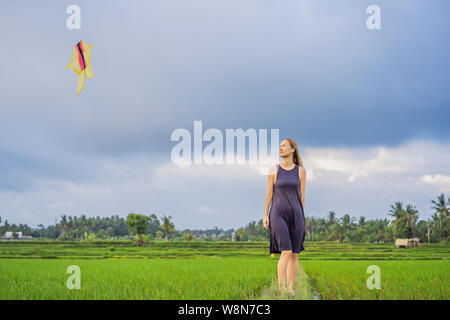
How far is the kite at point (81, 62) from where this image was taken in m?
4.64

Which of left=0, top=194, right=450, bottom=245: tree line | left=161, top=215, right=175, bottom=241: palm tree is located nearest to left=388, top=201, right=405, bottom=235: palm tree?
left=0, top=194, right=450, bottom=245: tree line

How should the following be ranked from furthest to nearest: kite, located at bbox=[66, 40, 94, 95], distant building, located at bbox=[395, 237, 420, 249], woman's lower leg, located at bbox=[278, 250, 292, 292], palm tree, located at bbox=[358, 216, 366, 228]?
palm tree, located at bbox=[358, 216, 366, 228]
distant building, located at bbox=[395, 237, 420, 249]
kite, located at bbox=[66, 40, 94, 95]
woman's lower leg, located at bbox=[278, 250, 292, 292]

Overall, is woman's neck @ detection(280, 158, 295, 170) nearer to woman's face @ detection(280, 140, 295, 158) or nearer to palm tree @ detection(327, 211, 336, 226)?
woman's face @ detection(280, 140, 295, 158)

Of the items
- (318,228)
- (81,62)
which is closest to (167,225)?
(318,228)

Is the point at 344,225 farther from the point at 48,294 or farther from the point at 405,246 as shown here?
A: the point at 48,294

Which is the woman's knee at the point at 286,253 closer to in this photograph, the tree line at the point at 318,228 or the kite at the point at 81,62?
the kite at the point at 81,62

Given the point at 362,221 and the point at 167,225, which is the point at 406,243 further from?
the point at 167,225

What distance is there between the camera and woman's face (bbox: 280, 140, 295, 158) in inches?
146

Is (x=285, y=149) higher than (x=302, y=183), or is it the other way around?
(x=285, y=149)

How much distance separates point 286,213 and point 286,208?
0.05 meters

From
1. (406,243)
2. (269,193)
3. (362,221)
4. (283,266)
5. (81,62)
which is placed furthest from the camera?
(362,221)

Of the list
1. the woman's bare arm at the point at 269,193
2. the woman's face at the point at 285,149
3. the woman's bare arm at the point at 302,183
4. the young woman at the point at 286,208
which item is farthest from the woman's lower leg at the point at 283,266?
the woman's face at the point at 285,149

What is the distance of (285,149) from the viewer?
3717 millimetres
